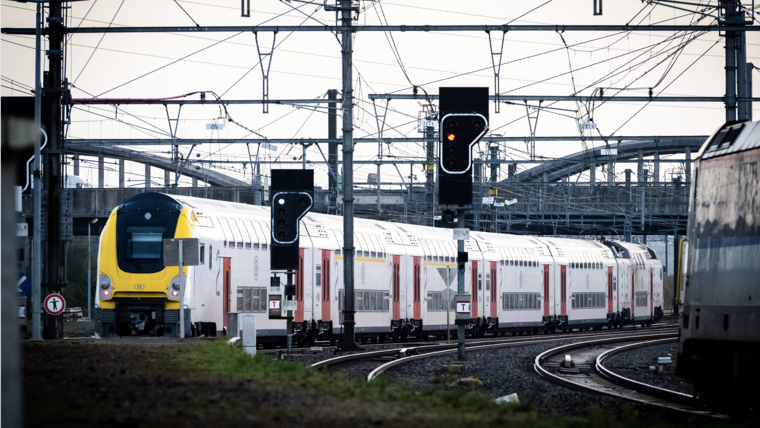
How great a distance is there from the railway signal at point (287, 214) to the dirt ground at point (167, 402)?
9.80 m

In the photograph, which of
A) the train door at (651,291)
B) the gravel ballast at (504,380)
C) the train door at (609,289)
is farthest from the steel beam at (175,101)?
the train door at (651,291)

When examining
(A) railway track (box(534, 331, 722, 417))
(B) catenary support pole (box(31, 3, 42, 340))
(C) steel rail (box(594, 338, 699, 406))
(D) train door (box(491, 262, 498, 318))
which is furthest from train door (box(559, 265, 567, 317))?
(B) catenary support pole (box(31, 3, 42, 340))

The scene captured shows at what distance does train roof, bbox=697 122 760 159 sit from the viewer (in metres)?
13.9

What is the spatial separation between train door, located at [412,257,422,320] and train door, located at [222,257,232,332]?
1149 centimetres

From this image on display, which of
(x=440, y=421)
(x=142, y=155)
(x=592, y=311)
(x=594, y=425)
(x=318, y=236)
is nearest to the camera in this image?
(x=440, y=421)

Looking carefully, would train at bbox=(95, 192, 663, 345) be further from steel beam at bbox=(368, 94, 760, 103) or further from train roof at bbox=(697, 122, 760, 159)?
train roof at bbox=(697, 122, 760, 159)

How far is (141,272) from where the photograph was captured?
24.8 m

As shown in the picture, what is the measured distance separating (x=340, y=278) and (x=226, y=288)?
6.68 metres

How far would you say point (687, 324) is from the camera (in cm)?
1580

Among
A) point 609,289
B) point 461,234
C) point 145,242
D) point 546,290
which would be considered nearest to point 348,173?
point 145,242

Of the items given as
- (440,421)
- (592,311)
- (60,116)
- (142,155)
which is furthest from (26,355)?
(142,155)

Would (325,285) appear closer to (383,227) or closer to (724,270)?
(383,227)

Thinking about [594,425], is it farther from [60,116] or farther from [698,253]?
[60,116]

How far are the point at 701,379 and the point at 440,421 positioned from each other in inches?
296
